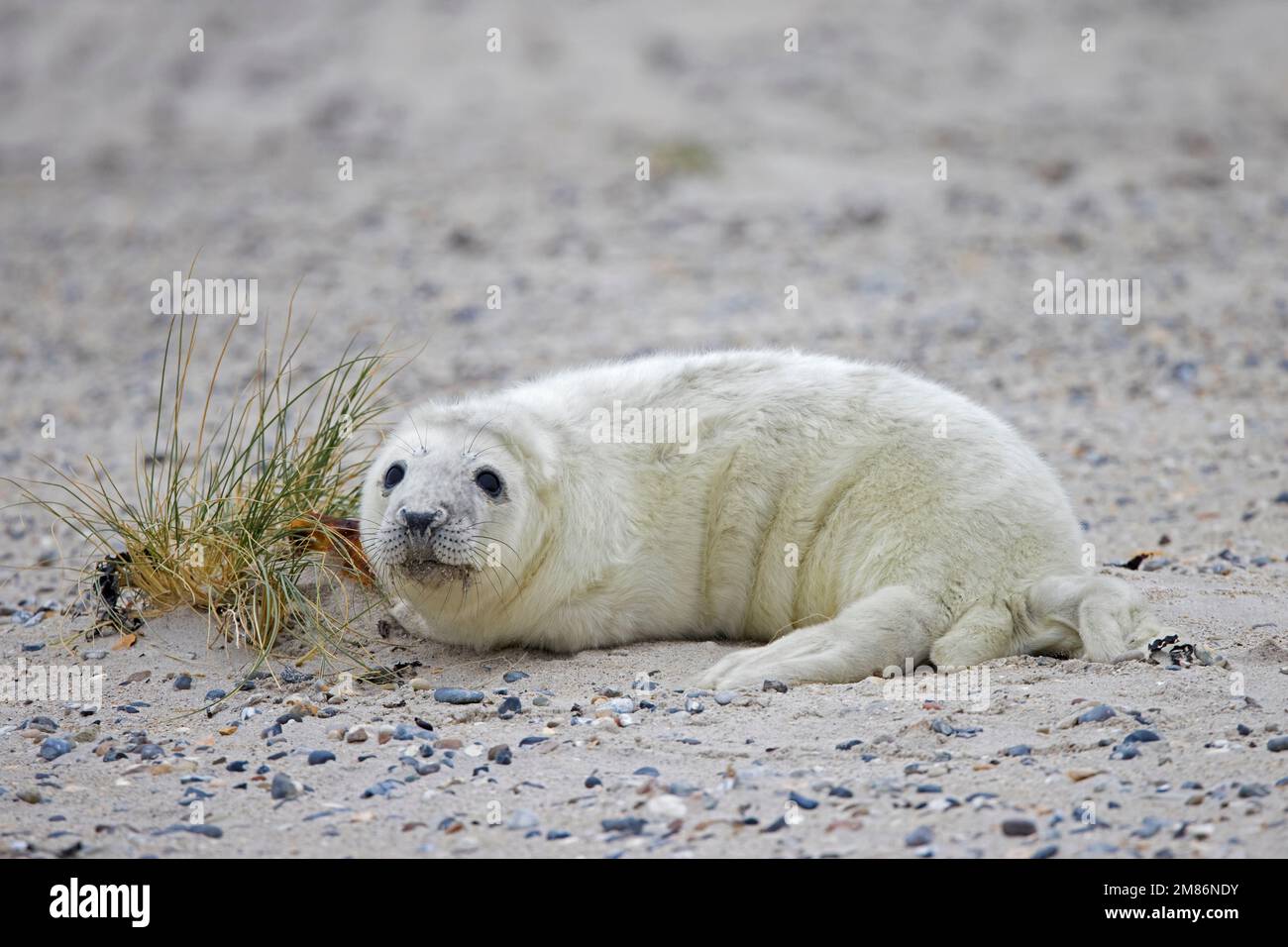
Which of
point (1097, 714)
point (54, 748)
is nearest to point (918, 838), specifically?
point (1097, 714)

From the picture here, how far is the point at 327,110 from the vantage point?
1552 centimetres

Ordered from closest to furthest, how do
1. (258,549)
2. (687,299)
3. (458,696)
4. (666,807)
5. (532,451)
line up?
(666,807), (458,696), (532,451), (258,549), (687,299)

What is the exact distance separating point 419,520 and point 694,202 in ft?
27.2

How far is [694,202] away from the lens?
12695 mm

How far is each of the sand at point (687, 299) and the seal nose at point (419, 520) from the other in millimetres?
562

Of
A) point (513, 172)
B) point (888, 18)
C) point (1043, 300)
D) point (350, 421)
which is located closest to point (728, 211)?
point (513, 172)

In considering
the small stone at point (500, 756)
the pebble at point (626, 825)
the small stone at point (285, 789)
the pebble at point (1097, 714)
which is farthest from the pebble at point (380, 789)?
the pebble at point (1097, 714)

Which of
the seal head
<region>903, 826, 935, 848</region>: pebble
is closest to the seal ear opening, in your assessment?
the seal head

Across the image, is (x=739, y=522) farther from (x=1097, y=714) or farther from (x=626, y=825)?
(x=626, y=825)

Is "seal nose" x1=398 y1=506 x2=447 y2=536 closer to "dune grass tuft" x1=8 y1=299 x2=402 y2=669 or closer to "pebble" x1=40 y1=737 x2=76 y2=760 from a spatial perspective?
"dune grass tuft" x1=8 y1=299 x2=402 y2=669

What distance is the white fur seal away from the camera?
15.9ft

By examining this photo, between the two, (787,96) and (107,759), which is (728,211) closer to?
(787,96)

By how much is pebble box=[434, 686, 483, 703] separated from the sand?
0.03m

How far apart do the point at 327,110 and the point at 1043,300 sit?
8.62 metres
